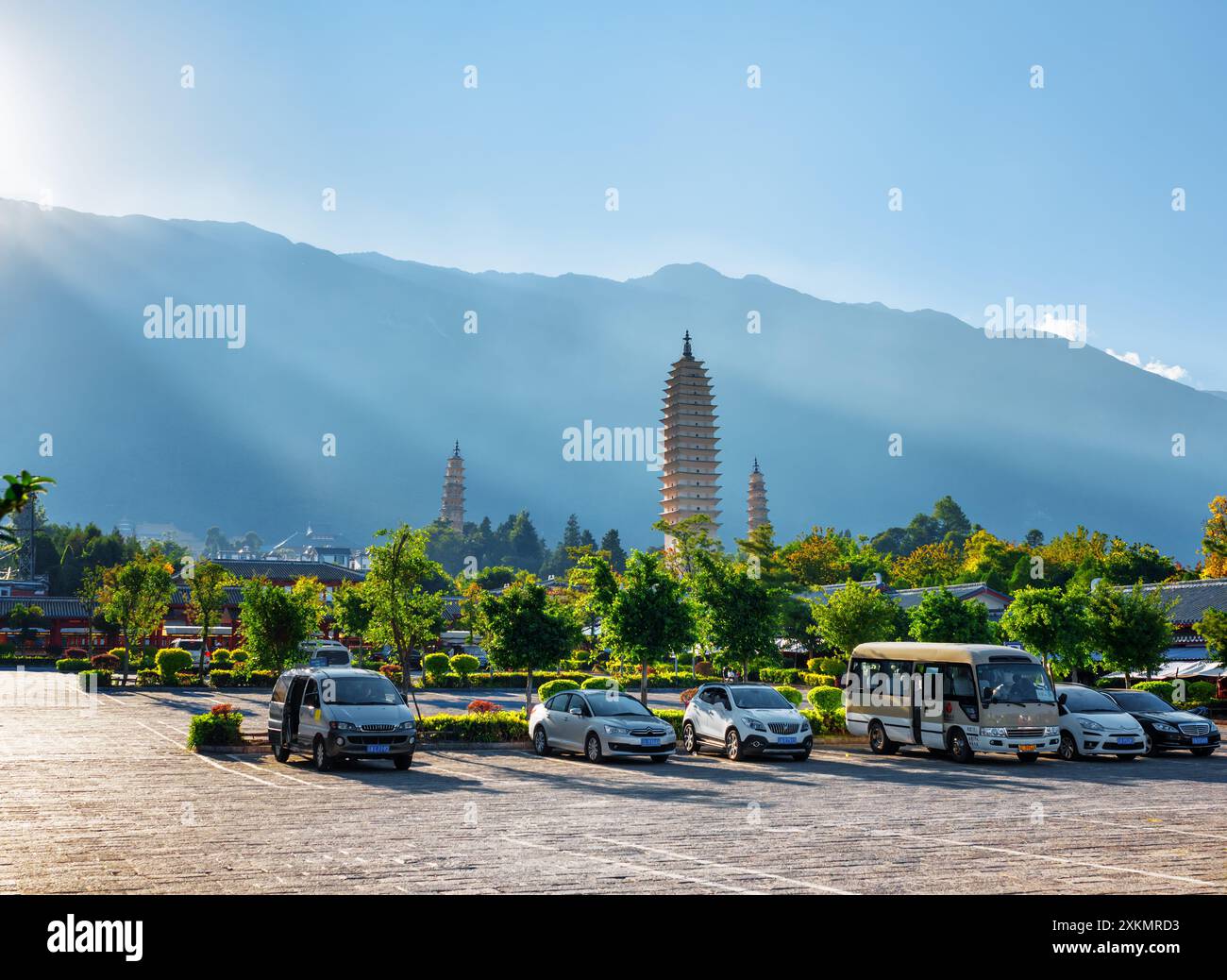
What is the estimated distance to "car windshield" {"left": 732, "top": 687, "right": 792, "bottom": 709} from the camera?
25547 mm

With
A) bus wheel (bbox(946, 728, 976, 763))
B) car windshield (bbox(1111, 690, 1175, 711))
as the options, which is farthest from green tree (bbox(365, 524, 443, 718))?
car windshield (bbox(1111, 690, 1175, 711))

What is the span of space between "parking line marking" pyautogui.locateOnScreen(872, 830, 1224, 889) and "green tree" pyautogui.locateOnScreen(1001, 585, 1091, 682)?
1009 inches

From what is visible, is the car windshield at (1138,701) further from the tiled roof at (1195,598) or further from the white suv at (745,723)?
the tiled roof at (1195,598)

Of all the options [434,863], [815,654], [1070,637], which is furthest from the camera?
[815,654]

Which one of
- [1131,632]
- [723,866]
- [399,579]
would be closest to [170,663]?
[399,579]

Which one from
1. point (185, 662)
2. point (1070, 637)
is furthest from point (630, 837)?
point (185, 662)

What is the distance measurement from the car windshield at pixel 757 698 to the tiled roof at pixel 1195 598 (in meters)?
29.1

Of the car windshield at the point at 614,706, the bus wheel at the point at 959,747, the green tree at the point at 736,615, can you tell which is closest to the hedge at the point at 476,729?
the car windshield at the point at 614,706

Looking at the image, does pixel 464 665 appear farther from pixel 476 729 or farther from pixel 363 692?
pixel 363 692

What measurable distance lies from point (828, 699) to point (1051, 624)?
986 centimetres

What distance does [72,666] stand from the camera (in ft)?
219

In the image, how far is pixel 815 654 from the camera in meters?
66.1
